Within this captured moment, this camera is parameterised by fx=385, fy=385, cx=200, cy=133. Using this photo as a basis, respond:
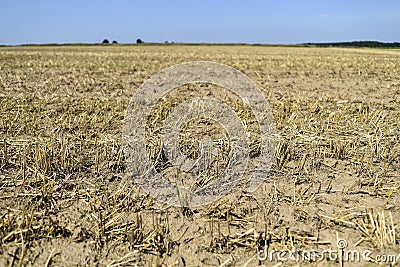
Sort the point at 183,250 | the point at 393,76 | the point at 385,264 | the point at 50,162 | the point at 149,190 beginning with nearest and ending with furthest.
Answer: the point at 385,264 → the point at 183,250 → the point at 149,190 → the point at 50,162 → the point at 393,76

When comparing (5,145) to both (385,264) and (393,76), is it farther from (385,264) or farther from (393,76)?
(393,76)

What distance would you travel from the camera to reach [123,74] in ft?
40.8

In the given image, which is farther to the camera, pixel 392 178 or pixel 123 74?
pixel 123 74

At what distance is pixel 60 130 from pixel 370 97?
257 inches

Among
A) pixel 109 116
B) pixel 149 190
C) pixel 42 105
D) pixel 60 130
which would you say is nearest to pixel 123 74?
pixel 42 105

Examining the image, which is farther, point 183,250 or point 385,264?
point 183,250

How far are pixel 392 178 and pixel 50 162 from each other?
349 cm

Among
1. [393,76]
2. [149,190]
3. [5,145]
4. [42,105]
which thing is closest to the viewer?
[149,190]

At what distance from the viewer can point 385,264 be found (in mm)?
2598

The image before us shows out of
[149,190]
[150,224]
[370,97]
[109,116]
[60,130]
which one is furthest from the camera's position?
[370,97]

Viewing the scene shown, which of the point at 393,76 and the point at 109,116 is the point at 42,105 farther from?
the point at 393,76

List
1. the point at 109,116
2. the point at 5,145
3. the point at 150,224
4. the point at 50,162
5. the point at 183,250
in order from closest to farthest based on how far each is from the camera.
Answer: the point at 183,250
the point at 150,224
the point at 50,162
the point at 5,145
the point at 109,116

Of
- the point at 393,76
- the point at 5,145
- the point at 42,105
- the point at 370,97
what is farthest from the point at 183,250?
the point at 393,76

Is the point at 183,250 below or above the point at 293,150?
below
